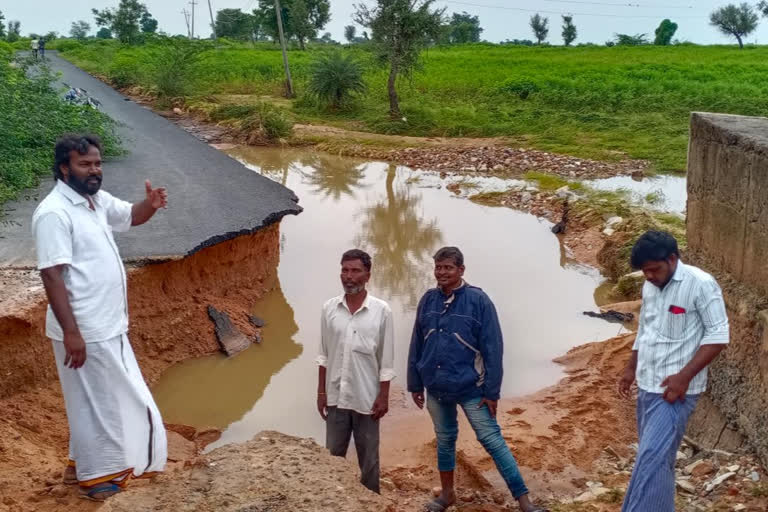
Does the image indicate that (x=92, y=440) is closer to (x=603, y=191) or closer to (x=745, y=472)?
(x=745, y=472)

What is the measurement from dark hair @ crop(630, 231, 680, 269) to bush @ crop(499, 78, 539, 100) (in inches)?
919

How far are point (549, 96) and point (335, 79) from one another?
23.0ft

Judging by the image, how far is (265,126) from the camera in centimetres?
2047

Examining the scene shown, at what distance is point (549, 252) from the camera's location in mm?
11484

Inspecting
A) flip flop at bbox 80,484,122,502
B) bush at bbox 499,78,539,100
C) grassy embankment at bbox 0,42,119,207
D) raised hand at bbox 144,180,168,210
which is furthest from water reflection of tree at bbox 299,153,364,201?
flip flop at bbox 80,484,122,502

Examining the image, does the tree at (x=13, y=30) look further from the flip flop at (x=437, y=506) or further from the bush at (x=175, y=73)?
the flip flop at (x=437, y=506)

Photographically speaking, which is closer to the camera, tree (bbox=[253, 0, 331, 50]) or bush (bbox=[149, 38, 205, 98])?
bush (bbox=[149, 38, 205, 98])

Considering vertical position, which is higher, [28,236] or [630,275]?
[28,236]

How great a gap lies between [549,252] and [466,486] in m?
6.93

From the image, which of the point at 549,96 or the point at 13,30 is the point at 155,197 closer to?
the point at 549,96

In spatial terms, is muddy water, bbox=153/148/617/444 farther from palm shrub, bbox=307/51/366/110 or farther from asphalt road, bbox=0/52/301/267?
palm shrub, bbox=307/51/366/110

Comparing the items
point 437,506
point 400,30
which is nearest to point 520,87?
point 400,30

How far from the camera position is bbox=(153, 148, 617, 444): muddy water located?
6.75m

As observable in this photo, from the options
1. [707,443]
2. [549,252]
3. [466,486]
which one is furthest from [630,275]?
[466,486]
